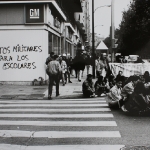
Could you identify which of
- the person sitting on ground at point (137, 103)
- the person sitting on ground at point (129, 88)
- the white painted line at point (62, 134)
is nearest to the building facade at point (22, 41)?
the person sitting on ground at point (129, 88)

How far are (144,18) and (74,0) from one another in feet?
33.8

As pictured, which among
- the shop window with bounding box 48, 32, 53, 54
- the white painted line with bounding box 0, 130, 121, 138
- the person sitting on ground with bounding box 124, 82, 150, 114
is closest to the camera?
the white painted line with bounding box 0, 130, 121, 138

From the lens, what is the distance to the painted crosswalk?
7.50 meters

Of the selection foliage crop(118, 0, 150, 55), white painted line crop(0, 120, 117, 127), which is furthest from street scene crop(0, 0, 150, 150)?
foliage crop(118, 0, 150, 55)

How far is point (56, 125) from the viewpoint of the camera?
31.4ft

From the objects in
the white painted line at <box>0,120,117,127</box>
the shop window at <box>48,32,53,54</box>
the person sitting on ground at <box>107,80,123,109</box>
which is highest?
the shop window at <box>48,32,53,54</box>

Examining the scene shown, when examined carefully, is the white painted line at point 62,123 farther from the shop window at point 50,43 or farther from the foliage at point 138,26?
the foliage at point 138,26

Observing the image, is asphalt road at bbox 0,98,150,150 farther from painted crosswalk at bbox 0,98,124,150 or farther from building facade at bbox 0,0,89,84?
building facade at bbox 0,0,89,84

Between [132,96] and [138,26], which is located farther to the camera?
[138,26]

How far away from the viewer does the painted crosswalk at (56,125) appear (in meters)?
7.50

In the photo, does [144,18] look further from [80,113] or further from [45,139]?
[45,139]

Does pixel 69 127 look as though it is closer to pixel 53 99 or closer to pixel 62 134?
pixel 62 134

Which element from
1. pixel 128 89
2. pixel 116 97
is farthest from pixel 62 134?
pixel 116 97

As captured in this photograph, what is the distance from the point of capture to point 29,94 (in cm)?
1673
